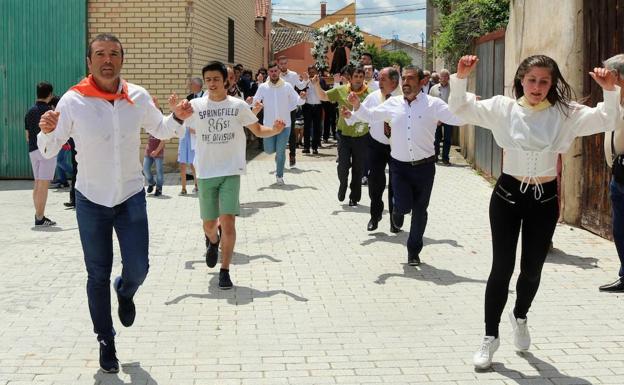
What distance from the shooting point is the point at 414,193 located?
26.4ft

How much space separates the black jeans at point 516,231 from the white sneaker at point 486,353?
0.06 meters

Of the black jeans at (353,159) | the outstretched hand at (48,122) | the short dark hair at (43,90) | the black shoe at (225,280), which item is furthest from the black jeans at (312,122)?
the outstretched hand at (48,122)

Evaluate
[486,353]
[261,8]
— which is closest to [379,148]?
[486,353]

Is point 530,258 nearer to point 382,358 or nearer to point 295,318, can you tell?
point 382,358

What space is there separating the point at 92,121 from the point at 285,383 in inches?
77.4

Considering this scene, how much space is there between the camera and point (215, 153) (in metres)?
7.21

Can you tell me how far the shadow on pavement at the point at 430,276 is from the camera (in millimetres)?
7352

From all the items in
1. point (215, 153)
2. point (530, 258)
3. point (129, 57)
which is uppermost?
point (129, 57)

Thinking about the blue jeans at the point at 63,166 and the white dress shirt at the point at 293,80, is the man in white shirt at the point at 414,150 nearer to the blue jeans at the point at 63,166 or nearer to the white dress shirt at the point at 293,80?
the blue jeans at the point at 63,166

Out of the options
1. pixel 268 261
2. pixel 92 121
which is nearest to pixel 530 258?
pixel 92 121

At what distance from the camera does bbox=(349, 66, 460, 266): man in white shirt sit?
791cm

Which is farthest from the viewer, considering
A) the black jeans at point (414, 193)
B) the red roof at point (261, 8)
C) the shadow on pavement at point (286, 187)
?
the red roof at point (261, 8)

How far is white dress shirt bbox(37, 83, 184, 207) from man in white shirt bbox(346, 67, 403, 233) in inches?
180

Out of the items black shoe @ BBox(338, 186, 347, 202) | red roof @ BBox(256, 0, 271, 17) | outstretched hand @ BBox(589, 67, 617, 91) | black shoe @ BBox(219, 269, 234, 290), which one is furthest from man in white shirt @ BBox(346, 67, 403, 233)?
red roof @ BBox(256, 0, 271, 17)
